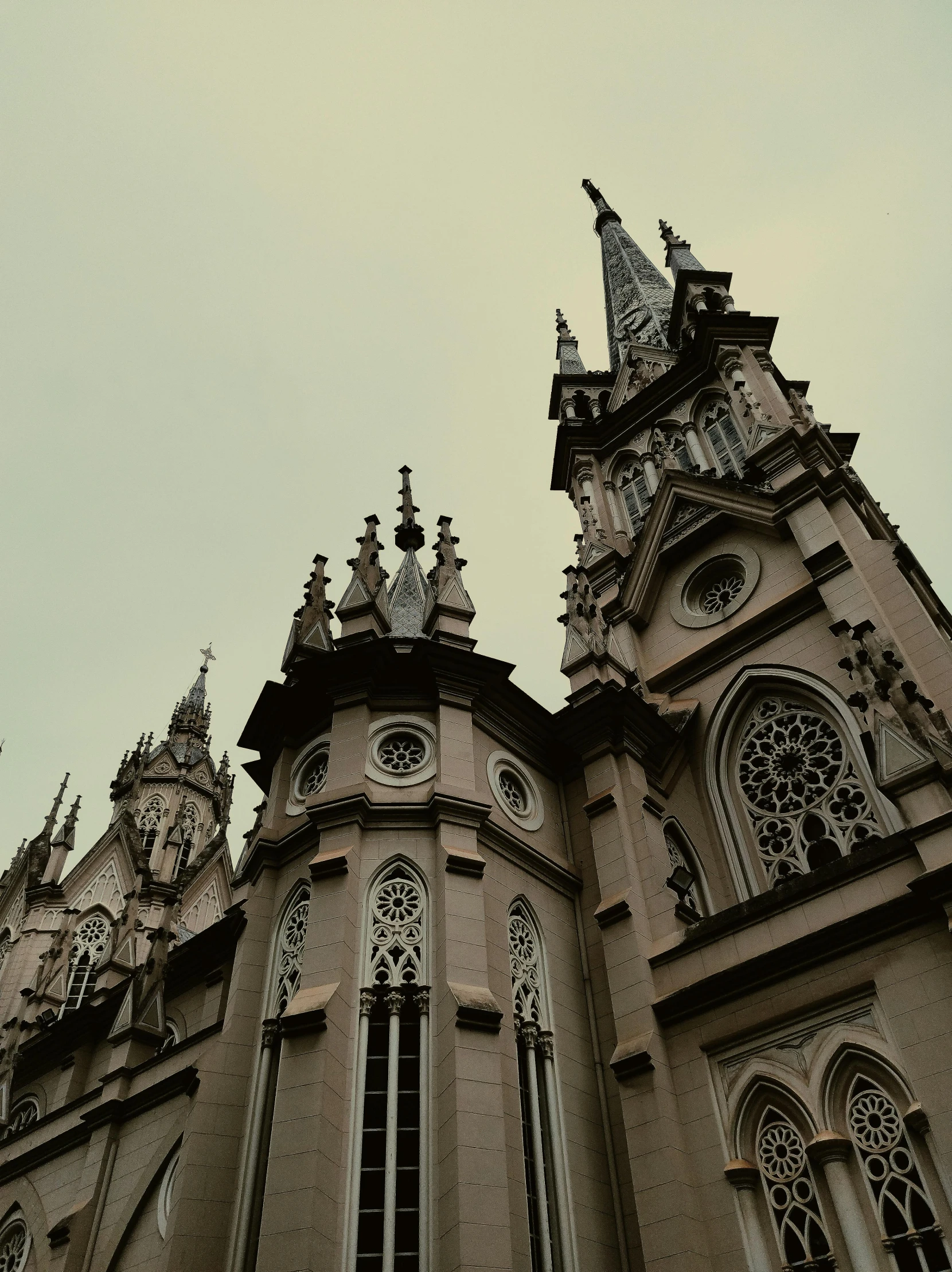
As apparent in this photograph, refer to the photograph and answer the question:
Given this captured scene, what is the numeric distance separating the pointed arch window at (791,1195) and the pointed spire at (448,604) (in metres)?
8.11

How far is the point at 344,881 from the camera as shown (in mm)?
12234

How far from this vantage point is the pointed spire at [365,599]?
16.5 meters

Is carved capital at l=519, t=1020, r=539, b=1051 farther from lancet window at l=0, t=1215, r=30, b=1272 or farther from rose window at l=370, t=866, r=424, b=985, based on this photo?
lancet window at l=0, t=1215, r=30, b=1272

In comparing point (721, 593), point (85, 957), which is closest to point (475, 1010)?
point (721, 593)

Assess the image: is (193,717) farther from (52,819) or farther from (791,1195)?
(791,1195)

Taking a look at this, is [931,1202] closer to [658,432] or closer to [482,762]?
[482,762]

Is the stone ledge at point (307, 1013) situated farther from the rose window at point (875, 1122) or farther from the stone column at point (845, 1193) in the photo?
the rose window at point (875, 1122)

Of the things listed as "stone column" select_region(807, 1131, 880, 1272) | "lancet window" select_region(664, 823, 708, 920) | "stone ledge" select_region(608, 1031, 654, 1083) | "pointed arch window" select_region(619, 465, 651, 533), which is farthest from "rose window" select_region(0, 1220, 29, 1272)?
"pointed arch window" select_region(619, 465, 651, 533)

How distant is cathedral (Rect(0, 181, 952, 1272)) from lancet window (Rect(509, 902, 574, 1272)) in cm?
5

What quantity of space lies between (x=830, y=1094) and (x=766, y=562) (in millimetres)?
10547

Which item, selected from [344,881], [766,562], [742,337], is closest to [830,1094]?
[344,881]

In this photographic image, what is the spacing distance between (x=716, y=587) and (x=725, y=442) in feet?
17.8

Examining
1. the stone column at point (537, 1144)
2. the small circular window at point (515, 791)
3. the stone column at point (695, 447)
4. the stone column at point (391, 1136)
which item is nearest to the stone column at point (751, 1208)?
the stone column at point (537, 1144)

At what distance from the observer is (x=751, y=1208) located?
1061cm
